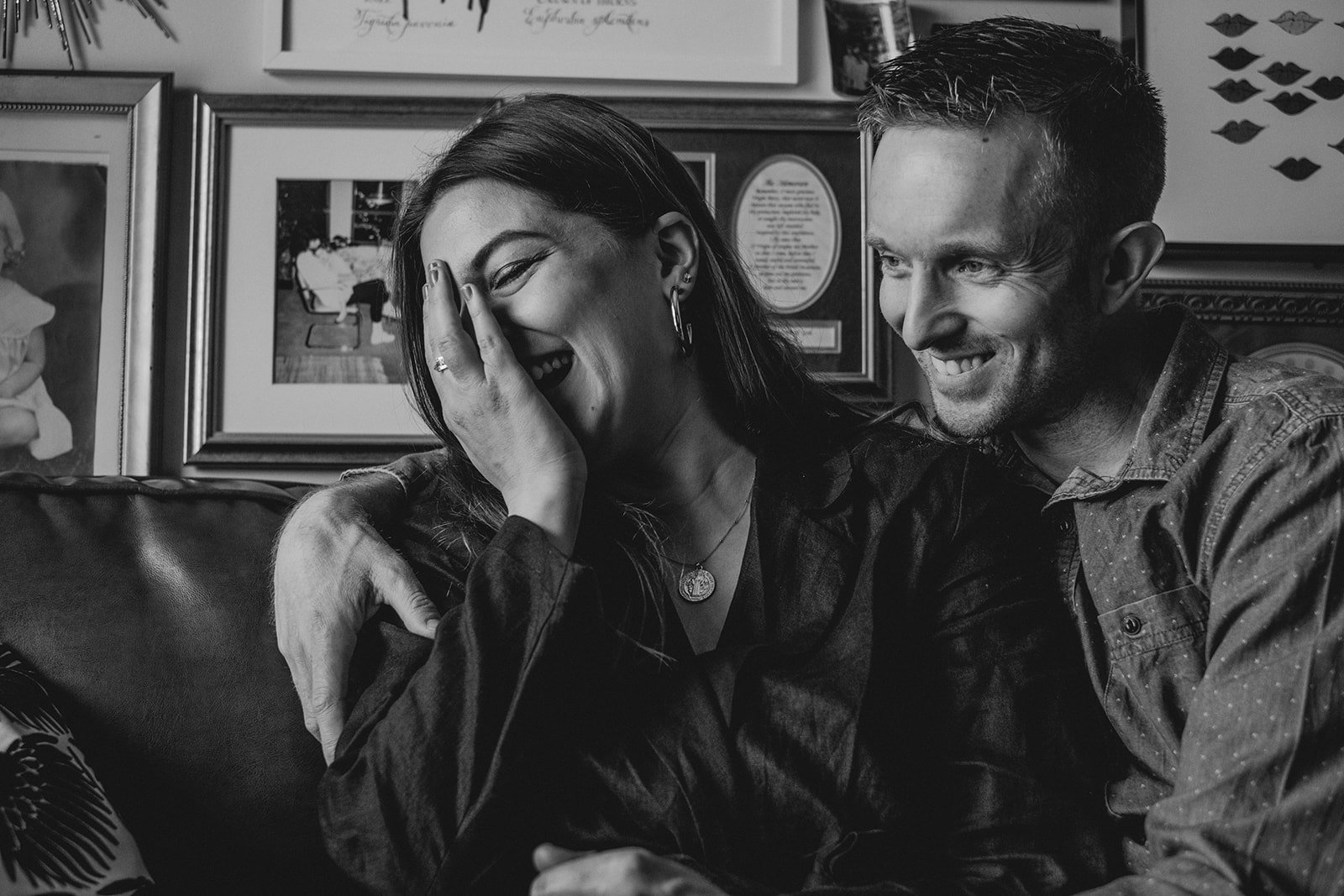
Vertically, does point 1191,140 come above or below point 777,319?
above

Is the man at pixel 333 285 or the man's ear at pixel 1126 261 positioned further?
the man at pixel 333 285

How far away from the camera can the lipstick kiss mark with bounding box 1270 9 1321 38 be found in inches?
76.8

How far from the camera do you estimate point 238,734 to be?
119 cm

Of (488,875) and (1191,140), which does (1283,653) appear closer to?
(488,875)

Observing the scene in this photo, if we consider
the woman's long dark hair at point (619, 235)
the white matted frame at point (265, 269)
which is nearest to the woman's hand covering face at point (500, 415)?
the woman's long dark hair at point (619, 235)

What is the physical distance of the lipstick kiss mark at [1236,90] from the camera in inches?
76.1

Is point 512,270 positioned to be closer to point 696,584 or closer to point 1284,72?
point 696,584

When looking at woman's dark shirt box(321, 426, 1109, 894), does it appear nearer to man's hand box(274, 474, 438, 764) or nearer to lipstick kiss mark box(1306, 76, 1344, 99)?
man's hand box(274, 474, 438, 764)

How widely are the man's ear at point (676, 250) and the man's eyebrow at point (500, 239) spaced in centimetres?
15

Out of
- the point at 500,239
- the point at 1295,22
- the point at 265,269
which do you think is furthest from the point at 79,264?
the point at 1295,22

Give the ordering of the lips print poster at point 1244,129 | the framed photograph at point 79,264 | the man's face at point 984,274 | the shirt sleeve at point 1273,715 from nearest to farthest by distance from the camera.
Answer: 1. the shirt sleeve at point 1273,715
2. the man's face at point 984,274
3. the framed photograph at point 79,264
4. the lips print poster at point 1244,129

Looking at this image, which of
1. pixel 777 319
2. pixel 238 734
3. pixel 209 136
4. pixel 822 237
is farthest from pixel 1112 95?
pixel 209 136

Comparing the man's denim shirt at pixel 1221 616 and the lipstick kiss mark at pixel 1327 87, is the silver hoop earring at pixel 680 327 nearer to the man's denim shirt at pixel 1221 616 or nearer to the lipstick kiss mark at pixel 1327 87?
the man's denim shirt at pixel 1221 616

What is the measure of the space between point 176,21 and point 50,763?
131 centimetres
